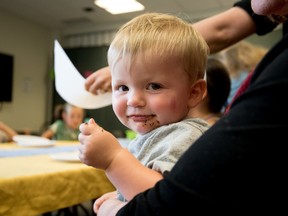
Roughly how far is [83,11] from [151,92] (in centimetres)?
537

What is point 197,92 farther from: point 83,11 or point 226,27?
point 83,11

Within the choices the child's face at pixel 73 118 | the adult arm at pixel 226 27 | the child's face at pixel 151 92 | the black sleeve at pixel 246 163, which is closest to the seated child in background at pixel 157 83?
the child's face at pixel 151 92

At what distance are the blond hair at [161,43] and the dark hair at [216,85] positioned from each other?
1.18 m

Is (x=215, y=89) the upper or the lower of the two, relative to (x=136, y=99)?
lower

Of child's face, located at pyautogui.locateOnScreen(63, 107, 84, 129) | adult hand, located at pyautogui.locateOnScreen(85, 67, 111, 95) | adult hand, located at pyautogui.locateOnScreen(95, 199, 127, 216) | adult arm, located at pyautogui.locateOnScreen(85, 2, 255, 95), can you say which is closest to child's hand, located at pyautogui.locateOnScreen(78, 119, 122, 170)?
adult hand, located at pyautogui.locateOnScreen(95, 199, 127, 216)

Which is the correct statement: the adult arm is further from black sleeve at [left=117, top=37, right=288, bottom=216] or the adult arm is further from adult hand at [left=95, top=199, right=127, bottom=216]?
black sleeve at [left=117, top=37, right=288, bottom=216]

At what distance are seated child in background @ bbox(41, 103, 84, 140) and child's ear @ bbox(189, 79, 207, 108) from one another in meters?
2.77

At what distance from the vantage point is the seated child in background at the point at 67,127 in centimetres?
347

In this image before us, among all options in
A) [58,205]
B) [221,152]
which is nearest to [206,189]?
[221,152]

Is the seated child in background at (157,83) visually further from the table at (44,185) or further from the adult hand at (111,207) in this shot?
the table at (44,185)

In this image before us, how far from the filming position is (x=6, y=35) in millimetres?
5832

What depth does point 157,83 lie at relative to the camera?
0.65 metres

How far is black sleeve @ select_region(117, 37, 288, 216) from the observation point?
1.21 ft

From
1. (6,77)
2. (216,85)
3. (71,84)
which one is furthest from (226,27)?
(6,77)
